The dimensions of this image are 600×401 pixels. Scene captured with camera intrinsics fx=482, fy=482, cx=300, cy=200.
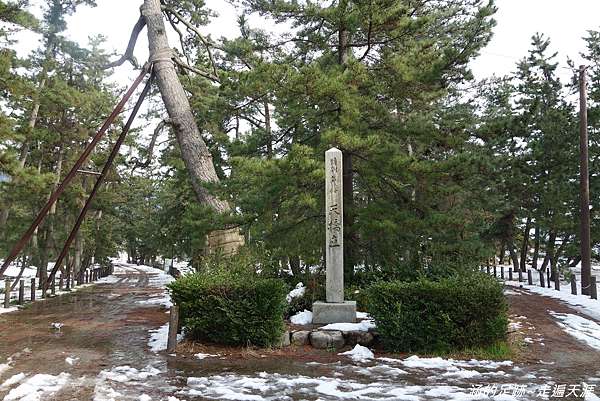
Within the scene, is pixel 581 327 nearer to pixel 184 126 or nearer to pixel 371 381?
pixel 371 381

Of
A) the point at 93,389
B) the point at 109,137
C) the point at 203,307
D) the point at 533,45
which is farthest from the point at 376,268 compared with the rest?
the point at 533,45

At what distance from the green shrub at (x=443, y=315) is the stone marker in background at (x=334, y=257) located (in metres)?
1.49

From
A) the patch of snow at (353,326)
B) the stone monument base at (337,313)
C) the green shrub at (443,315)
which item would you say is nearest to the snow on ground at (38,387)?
the patch of snow at (353,326)

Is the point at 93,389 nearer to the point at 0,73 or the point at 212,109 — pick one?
the point at 212,109

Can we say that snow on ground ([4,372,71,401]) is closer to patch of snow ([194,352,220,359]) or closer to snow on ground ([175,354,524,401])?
snow on ground ([175,354,524,401])

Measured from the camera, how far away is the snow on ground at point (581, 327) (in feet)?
32.9

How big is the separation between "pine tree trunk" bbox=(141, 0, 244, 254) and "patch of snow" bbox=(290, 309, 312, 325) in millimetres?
2934

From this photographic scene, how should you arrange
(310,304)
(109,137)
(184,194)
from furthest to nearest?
1. (109,137)
2. (184,194)
3. (310,304)

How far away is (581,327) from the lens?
1170 centimetres

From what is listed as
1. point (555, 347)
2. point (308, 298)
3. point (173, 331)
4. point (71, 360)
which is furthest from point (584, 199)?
point (71, 360)

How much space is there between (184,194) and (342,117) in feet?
54.5

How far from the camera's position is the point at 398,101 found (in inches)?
547

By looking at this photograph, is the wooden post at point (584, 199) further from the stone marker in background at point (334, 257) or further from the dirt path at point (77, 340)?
the dirt path at point (77, 340)

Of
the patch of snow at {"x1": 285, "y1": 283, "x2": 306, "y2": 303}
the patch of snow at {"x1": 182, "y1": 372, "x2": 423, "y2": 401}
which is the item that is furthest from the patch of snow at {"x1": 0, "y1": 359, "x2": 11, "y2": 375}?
the patch of snow at {"x1": 285, "y1": 283, "x2": 306, "y2": 303}
